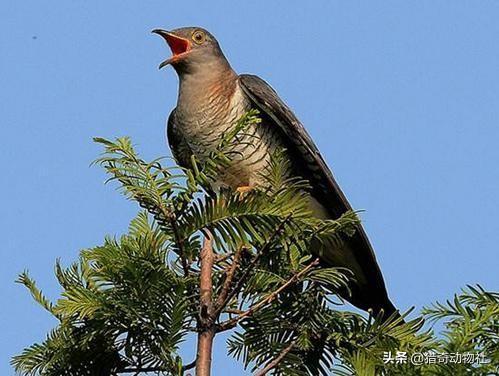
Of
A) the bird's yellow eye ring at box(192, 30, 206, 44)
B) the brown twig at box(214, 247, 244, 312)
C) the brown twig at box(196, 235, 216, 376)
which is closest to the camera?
the brown twig at box(196, 235, 216, 376)

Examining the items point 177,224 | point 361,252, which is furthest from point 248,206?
point 361,252

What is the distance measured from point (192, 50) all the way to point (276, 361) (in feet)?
9.68

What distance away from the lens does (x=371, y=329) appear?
9.70 feet

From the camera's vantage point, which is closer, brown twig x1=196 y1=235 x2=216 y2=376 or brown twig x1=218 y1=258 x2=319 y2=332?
brown twig x1=196 y1=235 x2=216 y2=376

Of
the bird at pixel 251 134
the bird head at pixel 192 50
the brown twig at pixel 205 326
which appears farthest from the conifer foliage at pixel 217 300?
the bird head at pixel 192 50

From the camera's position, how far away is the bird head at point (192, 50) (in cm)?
527

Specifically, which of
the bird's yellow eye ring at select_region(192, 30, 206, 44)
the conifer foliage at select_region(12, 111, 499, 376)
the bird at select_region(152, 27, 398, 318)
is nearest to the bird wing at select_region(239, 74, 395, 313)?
the bird at select_region(152, 27, 398, 318)

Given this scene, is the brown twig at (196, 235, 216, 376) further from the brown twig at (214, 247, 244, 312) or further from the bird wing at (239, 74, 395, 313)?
the bird wing at (239, 74, 395, 313)

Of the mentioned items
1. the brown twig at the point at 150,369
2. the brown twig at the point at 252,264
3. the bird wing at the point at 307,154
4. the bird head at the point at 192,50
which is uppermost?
the bird head at the point at 192,50

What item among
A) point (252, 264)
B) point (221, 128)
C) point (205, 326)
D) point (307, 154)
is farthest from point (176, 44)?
point (205, 326)

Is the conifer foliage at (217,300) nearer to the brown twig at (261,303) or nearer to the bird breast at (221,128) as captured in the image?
the brown twig at (261,303)

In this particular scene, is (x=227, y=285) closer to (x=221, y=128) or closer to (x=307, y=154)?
(x=307, y=154)

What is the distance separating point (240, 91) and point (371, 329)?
7.51 feet

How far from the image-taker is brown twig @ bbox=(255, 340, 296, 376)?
100 inches
